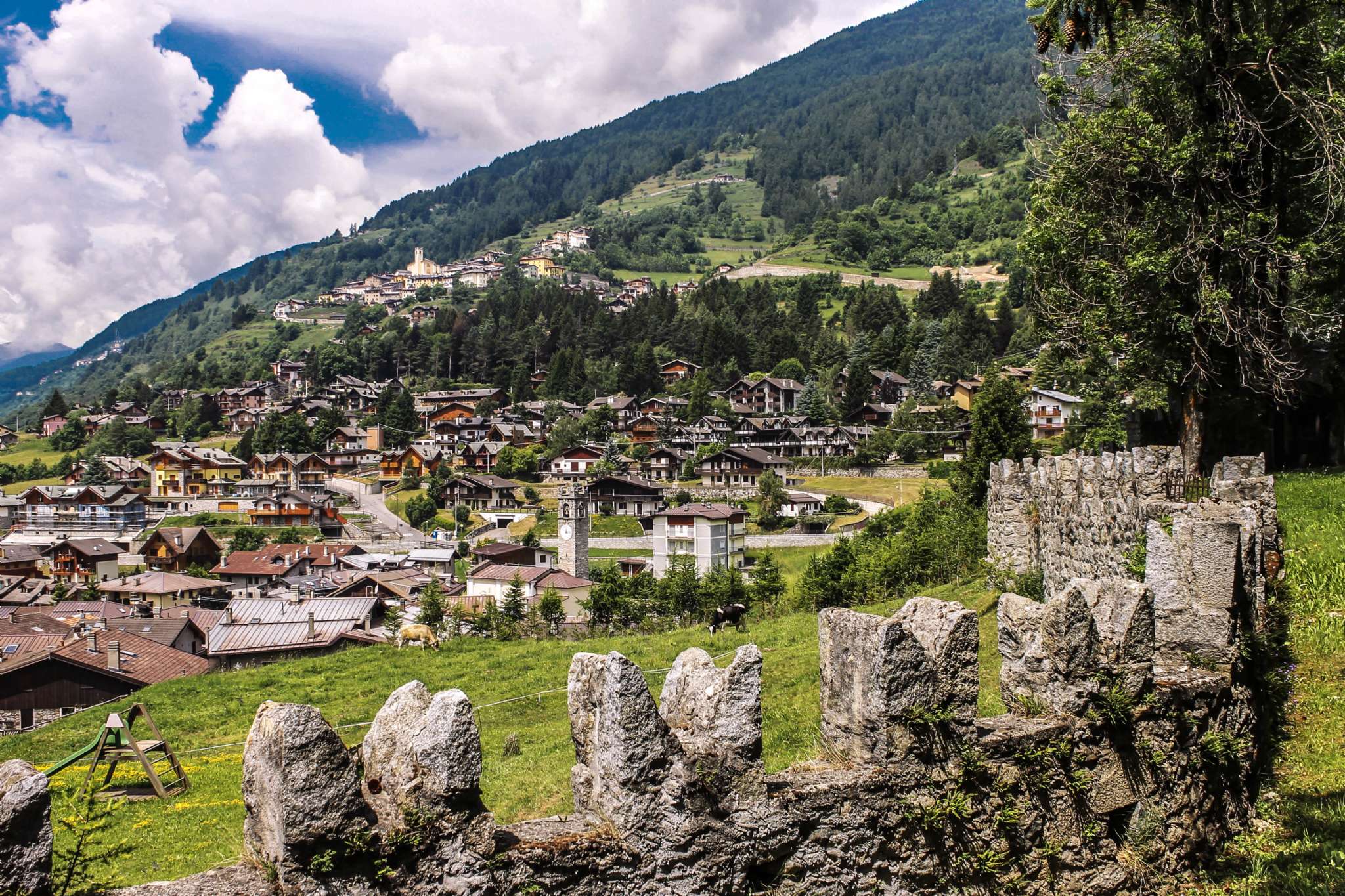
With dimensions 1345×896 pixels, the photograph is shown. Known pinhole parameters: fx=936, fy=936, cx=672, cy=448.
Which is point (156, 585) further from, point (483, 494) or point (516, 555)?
Result: point (483, 494)

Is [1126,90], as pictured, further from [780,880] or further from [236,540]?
[236,540]

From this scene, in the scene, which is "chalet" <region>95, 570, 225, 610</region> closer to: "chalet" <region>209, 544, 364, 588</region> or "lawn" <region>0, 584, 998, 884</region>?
"chalet" <region>209, 544, 364, 588</region>

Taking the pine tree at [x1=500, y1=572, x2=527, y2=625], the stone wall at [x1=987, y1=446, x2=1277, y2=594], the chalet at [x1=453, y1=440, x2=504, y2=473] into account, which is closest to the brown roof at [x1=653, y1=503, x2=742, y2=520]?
the pine tree at [x1=500, y1=572, x2=527, y2=625]

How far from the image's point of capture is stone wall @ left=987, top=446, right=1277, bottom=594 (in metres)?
11.2

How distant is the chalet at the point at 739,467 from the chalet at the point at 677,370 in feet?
164

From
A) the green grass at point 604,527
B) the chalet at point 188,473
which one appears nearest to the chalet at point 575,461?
the green grass at point 604,527

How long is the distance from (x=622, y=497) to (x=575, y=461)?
21.2m

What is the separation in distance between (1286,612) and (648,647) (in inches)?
678

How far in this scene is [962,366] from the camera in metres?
133

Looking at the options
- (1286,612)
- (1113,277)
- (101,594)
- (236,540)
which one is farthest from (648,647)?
(236,540)

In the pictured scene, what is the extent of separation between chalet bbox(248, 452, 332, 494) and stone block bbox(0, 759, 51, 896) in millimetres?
123525

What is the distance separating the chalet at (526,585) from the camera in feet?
169

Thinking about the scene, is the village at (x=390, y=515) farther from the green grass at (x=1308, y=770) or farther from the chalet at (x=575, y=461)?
the green grass at (x=1308, y=770)

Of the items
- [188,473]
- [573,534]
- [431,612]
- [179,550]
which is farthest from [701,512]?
[188,473]
